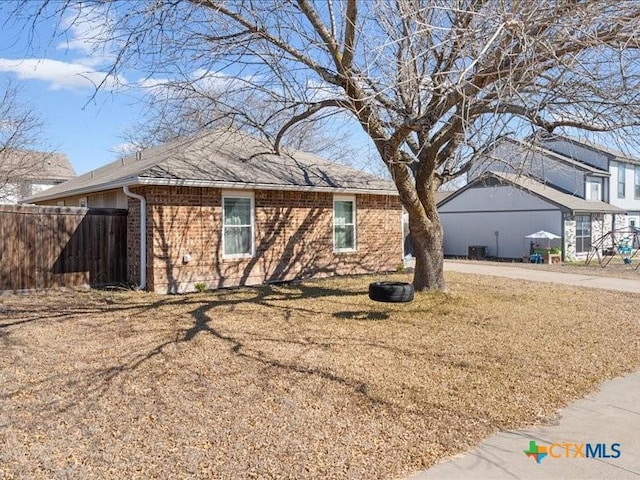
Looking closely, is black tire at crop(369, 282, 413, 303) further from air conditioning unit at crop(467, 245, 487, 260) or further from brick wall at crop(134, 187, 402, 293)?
air conditioning unit at crop(467, 245, 487, 260)

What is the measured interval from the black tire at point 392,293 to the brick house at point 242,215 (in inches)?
175

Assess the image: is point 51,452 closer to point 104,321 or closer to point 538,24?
point 104,321

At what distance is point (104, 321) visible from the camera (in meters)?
8.09

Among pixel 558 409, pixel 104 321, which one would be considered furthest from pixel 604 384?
pixel 104 321

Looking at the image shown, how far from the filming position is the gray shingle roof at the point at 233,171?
1106 cm

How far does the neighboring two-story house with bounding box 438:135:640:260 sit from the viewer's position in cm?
2350

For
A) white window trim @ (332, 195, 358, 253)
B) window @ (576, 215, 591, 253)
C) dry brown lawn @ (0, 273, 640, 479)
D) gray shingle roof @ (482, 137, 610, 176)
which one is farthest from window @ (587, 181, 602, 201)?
dry brown lawn @ (0, 273, 640, 479)

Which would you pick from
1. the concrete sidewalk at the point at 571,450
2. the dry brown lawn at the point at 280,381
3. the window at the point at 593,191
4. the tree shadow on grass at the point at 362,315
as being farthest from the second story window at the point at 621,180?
the concrete sidewalk at the point at 571,450

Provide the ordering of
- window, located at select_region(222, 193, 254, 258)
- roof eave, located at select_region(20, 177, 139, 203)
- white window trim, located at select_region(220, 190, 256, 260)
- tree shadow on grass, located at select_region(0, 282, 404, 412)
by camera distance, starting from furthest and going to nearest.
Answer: window, located at select_region(222, 193, 254, 258)
white window trim, located at select_region(220, 190, 256, 260)
roof eave, located at select_region(20, 177, 139, 203)
tree shadow on grass, located at select_region(0, 282, 404, 412)

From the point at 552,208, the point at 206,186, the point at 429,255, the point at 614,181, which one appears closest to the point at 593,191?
the point at 614,181

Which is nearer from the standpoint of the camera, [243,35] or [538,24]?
[538,24]

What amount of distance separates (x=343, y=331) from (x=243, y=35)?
17.5 feet

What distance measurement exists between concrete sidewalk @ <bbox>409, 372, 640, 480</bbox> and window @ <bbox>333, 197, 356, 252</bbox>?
974cm

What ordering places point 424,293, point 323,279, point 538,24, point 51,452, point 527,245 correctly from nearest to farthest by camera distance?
point 51,452, point 538,24, point 424,293, point 323,279, point 527,245
